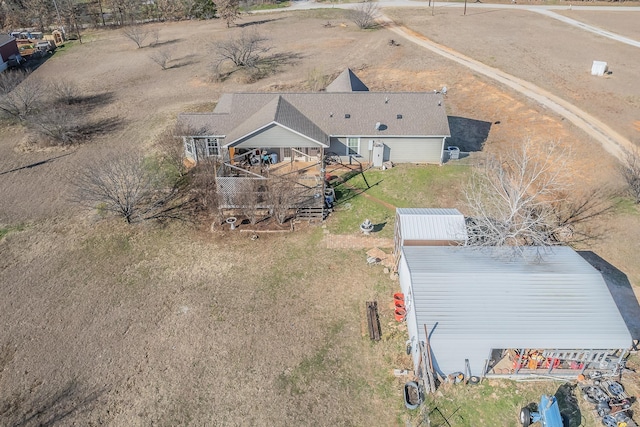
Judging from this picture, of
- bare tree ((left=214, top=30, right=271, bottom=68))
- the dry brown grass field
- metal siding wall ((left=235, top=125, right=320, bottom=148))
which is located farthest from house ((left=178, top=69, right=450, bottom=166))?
bare tree ((left=214, top=30, right=271, bottom=68))

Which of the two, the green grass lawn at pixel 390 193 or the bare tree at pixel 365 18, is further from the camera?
the bare tree at pixel 365 18

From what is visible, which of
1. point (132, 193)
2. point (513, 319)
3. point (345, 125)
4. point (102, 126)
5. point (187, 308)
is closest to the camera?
point (513, 319)

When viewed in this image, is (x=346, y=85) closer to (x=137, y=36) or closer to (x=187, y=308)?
(x=187, y=308)

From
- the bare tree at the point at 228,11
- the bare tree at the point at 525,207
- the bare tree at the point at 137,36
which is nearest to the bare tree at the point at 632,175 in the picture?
the bare tree at the point at 525,207

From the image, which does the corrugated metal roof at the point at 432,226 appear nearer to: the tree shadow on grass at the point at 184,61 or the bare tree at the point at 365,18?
the tree shadow on grass at the point at 184,61

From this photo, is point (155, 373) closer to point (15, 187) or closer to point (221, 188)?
point (221, 188)

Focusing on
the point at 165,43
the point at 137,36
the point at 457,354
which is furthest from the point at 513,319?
the point at 165,43
